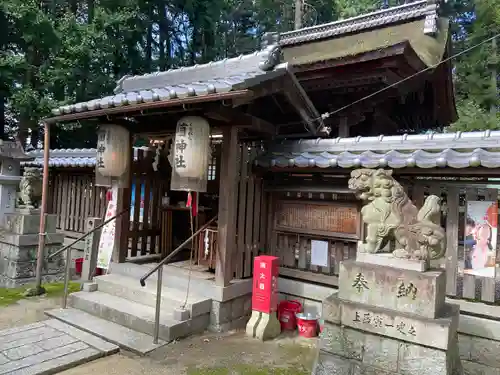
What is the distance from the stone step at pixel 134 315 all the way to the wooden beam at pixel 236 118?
3.43 m

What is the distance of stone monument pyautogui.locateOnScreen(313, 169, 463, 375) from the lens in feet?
13.6

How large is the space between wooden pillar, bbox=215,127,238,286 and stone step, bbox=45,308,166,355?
1511mm

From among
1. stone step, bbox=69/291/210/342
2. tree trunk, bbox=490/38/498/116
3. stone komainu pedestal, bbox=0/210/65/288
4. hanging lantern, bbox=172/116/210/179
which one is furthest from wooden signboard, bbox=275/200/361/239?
tree trunk, bbox=490/38/498/116

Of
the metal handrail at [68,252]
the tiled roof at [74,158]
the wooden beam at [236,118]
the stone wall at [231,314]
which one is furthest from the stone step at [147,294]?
the tiled roof at [74,158]

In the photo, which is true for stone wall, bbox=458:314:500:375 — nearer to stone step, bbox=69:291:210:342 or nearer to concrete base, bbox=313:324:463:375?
concrete base, bbox=313:324:463:375

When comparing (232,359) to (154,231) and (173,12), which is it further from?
(173,12)

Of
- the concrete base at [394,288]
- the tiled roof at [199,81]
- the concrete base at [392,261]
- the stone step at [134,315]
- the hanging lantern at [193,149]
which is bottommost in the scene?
the stone step at [134,315]

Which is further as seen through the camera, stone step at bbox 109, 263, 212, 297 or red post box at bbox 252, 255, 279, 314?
stone step at bbox 109, 263, 212, 297

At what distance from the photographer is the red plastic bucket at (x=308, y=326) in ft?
21.6

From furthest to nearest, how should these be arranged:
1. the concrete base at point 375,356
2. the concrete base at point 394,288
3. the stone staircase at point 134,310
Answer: the stone staircase at point 134,310
the concrete base at point 394,288
the concrete base at point 375,356

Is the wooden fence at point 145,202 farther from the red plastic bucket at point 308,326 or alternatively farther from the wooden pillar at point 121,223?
the red plastic bucket at point 308,326

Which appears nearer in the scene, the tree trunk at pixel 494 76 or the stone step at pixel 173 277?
the stone step at pixel 173 277

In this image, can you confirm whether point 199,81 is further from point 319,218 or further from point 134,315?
A: point 134,315

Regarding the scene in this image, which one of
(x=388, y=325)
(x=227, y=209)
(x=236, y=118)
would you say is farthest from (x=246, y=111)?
(x=388, y=325)
